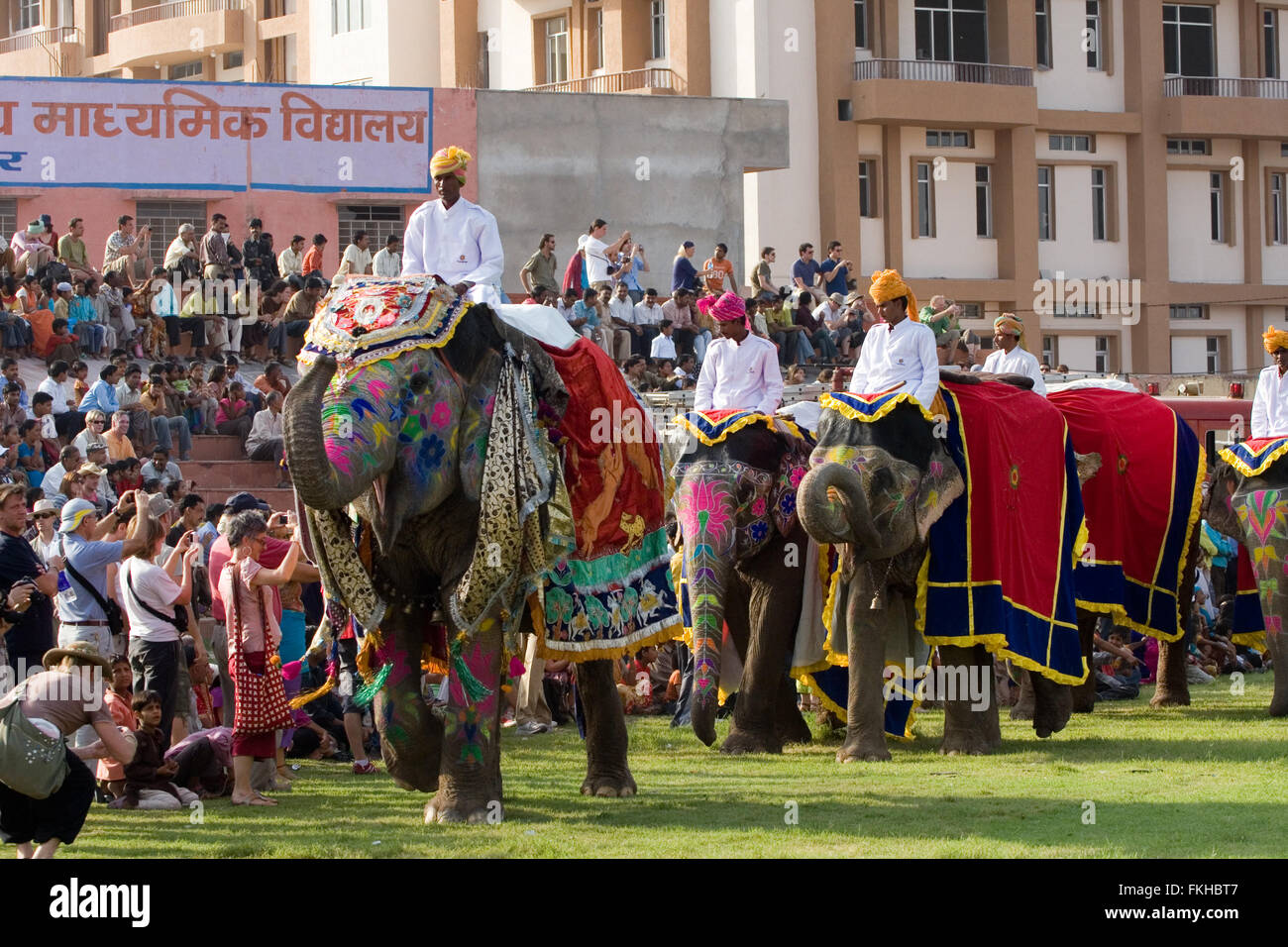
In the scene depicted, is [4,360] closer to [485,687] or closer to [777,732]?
[777,732]

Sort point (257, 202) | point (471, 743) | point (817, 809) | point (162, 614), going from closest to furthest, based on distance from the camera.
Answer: point (471, 743) < point (817, 809) < point (162, 614) < point (257, 202)

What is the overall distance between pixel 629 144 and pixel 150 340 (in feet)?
47.6

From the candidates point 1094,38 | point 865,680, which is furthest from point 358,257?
point 1094,38

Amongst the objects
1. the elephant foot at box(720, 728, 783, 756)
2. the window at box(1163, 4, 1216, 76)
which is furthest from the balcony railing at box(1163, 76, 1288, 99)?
the elephant foot at box(720, 728, 783, 756)

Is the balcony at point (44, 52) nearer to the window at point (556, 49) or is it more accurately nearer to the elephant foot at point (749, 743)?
the window at point (556, 49)

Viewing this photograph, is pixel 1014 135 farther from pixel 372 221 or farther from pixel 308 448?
pixel 308 448

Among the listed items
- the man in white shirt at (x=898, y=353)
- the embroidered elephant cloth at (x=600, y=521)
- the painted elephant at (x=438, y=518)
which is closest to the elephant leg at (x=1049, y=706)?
the man in white shirt at (x=898, y=353)

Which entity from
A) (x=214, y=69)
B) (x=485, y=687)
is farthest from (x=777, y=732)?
(x=214, y=69)

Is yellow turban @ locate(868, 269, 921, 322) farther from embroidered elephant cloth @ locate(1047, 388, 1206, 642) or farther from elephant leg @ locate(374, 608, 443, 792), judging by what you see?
elephant leg @ locate(374, 608, 443, 792)

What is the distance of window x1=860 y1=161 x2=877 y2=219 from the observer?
50.2m

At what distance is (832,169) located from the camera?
160 feet

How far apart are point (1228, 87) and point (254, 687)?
46456 millimetres

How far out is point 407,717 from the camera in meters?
10.4

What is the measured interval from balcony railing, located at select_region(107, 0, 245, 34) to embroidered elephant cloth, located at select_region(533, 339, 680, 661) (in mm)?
52349
